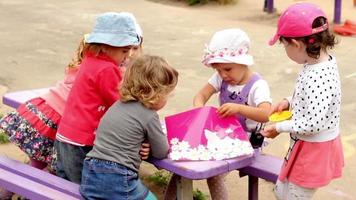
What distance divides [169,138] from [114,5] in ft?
25.1

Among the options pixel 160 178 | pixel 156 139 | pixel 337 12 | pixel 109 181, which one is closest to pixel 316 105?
pixel 156 139

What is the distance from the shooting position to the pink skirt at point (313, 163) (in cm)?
297

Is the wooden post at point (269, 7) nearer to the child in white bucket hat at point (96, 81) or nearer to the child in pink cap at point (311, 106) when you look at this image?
the child in white bucket hat at point (96, 81)

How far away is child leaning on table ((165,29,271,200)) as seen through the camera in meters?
3.23

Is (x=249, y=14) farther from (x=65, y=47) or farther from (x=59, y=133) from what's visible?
(x=59, y=133)

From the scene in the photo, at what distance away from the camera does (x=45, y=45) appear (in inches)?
311

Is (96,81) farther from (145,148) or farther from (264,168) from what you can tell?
(264,168)

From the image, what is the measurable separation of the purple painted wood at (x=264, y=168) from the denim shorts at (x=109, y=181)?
56 cm

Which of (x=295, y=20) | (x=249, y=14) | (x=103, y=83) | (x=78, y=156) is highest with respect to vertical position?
(x=295, y=20)

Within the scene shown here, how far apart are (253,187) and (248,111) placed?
2.04ft

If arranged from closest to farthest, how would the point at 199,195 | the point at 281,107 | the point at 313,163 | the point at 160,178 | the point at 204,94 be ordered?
1. the point at 313,163
2. the point at 281,107
3. the point at 204,94
4. the point at 199,195
5. the point at 160,178

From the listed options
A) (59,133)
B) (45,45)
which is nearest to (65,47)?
(45,45)

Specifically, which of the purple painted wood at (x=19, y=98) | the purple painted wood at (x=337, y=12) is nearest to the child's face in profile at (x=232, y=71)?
the purple painted wood at (x=19, y=98)

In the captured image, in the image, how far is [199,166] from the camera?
3.01m
